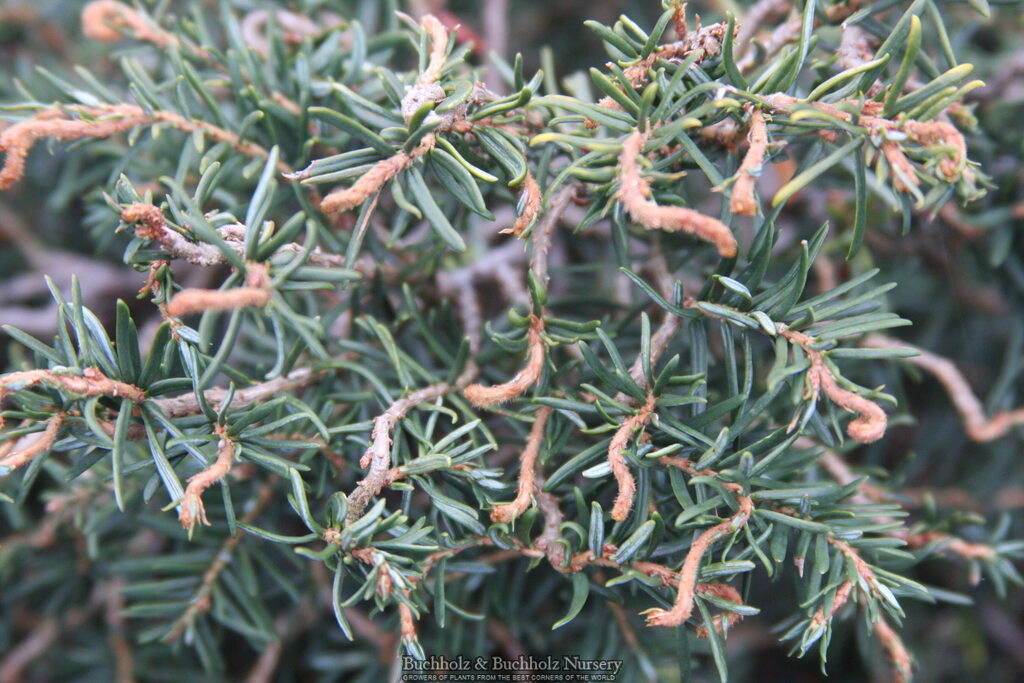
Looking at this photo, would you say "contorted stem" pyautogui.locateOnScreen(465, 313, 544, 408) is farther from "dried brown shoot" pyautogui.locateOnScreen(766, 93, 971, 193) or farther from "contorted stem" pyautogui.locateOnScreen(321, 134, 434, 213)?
"dried brown shoot" pyautogui.locateOnScreen(766, 93, 971, 193)

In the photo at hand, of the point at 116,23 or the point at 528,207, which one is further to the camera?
the point at 116,23

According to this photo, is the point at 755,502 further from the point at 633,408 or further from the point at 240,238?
the point at 240,238

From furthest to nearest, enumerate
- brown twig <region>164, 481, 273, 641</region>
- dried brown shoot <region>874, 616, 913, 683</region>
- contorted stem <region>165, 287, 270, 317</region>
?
brown twig <region>164, 481, 273, 641</region>, dried brown shoot <region>874, 616, 913, 683</region>, contorted stem <region>165, 287, 270, 317</region>

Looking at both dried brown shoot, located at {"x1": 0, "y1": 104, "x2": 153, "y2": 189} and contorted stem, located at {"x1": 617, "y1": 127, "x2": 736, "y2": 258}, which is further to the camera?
dried brown shoot, located at {"x1": 0, "y1": 104, "x2": 153, "y2": 189}

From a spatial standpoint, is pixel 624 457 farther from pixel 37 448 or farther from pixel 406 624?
pixel 37 448

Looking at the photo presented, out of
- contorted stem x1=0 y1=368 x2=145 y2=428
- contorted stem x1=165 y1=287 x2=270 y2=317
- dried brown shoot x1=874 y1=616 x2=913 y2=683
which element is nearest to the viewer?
contorted stem x1=165 y1=287 x2=270 y2=317

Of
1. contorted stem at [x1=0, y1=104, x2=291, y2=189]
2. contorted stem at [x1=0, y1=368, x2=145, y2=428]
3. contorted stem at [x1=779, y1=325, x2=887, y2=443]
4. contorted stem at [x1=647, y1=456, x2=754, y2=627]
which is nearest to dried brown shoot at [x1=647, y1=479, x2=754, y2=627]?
contorted stem at [x1=647, y1=456, x2=754, y2=627]

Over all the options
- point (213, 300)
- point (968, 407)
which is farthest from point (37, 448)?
point (968, 407)
